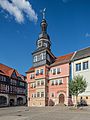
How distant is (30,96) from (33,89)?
2.20m

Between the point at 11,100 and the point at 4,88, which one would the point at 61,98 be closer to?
the point at 4,88

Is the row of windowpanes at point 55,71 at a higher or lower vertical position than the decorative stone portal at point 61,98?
higher

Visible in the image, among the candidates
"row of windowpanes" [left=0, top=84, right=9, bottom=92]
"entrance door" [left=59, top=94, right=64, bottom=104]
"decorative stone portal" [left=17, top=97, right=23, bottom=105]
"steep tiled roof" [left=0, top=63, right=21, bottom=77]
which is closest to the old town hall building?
"entrance door" [left=59, top=94, right=64, bottom=104]

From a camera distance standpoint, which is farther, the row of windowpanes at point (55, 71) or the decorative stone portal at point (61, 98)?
the row of windowpanes at point (55, 71)

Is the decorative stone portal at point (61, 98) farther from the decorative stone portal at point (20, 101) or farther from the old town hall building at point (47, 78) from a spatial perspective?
the decorative stone portal at point (20, 101)

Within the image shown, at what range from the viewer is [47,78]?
51.8 metres

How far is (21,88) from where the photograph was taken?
7644 cm

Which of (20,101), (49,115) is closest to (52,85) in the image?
(49,115)

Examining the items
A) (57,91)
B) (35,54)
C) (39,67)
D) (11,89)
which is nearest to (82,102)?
(57,91)

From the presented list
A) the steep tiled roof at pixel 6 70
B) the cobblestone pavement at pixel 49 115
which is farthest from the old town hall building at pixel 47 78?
the cobblestone pavement at pixel 49 115

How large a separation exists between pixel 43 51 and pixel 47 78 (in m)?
7.10

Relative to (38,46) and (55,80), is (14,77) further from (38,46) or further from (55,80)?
(55,80)

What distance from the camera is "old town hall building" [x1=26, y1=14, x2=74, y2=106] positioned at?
4753cm

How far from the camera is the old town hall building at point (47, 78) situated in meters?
47.5
